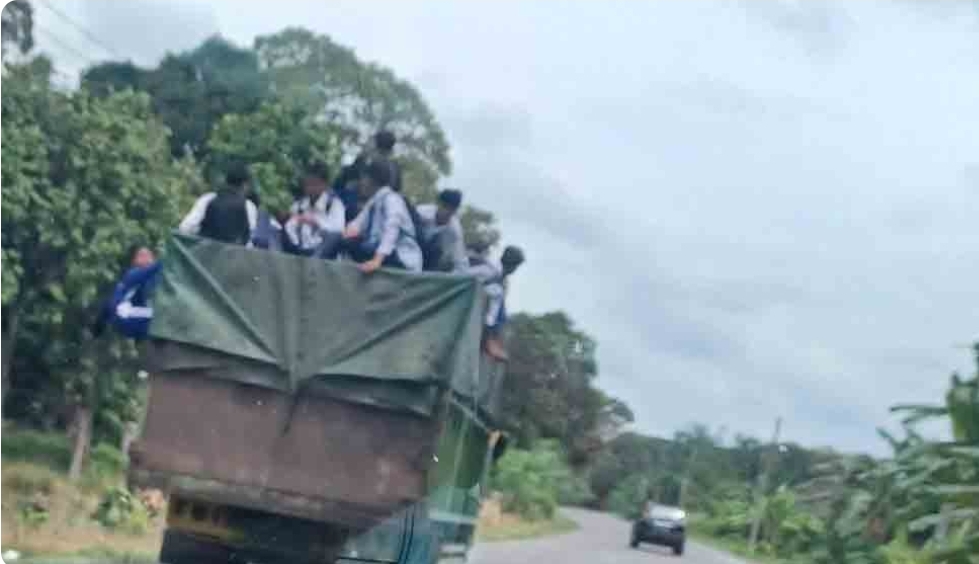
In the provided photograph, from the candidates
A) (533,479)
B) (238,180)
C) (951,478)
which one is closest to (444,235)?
(238,180)

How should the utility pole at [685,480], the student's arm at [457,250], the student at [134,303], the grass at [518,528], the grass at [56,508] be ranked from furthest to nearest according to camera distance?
the utility pole at [685,480] < the grass at [518,528] < the grass at [56,508] < the student's arm at [457,250] < the student at [134,303]

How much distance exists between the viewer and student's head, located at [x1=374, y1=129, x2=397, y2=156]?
1166 centimetres

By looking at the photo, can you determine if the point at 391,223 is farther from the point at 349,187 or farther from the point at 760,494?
the point at 760,494

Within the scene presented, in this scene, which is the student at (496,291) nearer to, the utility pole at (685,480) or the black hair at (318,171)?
the black hair at (318,171)

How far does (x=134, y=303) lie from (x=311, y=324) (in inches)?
45.0

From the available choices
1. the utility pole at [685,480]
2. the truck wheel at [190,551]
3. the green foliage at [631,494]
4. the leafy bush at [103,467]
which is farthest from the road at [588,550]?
the truck wheel at [190,551]

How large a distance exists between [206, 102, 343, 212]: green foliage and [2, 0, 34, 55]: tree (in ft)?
10.3

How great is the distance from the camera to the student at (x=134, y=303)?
10820 millimetres

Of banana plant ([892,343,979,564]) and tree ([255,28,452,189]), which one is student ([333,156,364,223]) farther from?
tree ([255,28,452,189])

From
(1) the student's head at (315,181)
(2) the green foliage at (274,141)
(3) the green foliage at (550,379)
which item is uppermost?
(2) the green foliage at (274,141)

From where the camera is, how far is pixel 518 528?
44781mm

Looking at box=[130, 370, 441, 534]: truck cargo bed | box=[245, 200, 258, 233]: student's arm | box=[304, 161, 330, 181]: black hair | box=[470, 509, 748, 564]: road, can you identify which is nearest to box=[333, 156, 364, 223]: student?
box=[304, 161, 330, 181]: black hair

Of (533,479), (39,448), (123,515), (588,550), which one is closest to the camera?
(123,515)

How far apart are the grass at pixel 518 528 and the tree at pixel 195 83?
886 centimetres
